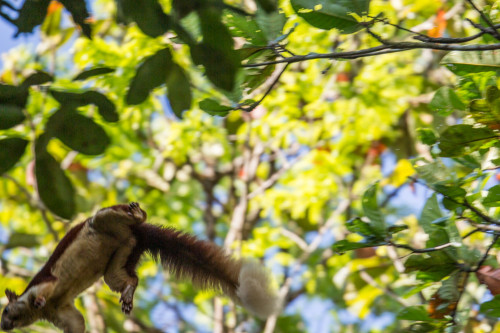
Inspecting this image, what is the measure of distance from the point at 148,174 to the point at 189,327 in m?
0.99

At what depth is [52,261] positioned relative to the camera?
0.79 metres

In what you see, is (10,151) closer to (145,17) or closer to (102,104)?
(102,104)

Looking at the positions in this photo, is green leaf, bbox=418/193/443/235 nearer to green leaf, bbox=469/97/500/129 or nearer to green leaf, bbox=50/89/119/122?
green leaf, bbox=469/97/500/129

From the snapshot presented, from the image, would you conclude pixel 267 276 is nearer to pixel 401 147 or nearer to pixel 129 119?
pixel 129 119

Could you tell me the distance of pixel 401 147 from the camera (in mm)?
3596

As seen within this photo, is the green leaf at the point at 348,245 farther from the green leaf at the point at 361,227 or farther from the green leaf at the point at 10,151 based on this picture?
the green leaf at the point at 10,151

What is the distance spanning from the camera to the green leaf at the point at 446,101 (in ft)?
3.97

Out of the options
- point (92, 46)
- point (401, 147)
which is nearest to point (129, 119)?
point (92, 46)

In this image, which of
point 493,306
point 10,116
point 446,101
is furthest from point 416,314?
point 10,116

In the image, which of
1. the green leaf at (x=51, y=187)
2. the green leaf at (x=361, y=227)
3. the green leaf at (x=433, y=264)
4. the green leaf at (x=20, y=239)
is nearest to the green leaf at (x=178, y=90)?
the green leaf at (x=51, y=187)

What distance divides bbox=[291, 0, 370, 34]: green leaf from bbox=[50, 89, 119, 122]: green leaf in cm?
35

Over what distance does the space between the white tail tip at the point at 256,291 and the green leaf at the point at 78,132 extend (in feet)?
0.97

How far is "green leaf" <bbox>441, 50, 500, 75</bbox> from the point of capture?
117 centimetres

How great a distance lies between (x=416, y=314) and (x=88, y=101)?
0.79 m
